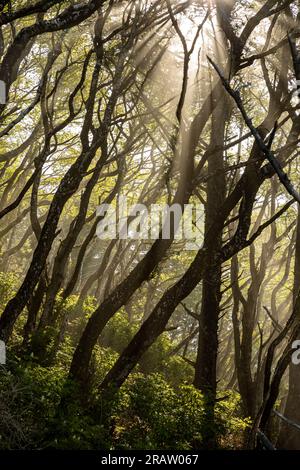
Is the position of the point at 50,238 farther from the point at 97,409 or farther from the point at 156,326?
the point at 97,409

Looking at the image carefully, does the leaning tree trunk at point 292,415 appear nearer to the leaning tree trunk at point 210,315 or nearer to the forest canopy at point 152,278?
the forest canopy at point 152,278

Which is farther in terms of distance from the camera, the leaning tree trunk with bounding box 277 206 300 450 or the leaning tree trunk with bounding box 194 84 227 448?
the leaning tree trunk with bounding box 194 84 227 448

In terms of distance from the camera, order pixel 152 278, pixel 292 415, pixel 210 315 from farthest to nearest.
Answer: pixel 210 315, pixel 292 415, pixel 152 278

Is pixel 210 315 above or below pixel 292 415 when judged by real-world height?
above

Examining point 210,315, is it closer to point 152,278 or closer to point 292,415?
point 152,278

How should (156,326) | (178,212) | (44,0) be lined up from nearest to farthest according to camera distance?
1. (44,0)
2. (156,326)
3. (178,212)

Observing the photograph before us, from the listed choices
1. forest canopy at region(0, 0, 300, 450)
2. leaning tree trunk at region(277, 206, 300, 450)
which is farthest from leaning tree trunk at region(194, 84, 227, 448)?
leaning tree trunk at region(277, 206, 300, 450)

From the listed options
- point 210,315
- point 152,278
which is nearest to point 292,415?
point 210,315

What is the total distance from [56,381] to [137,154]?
11744 millimetres

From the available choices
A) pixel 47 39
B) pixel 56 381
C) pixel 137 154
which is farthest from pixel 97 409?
pixel 137 154

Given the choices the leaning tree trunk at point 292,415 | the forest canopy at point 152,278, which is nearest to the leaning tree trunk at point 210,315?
the forest canopy at point 152,278

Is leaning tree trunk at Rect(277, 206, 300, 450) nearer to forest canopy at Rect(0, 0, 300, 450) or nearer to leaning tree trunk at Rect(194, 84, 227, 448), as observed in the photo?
Answer: forest canopy at Rect(0, 0, 300, 450)
